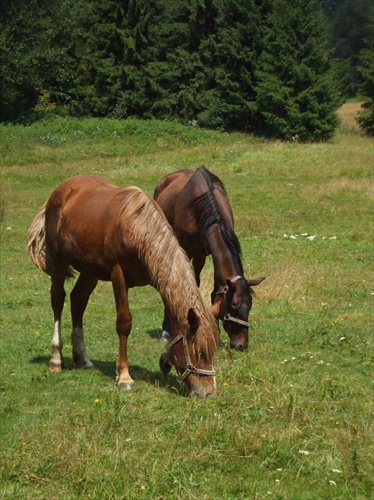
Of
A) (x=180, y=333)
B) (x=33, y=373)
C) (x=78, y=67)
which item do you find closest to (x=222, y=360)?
(x=180, y=333)

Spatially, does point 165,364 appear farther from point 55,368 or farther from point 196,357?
point 55,368

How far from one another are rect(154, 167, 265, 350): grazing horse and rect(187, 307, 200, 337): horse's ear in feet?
2.42

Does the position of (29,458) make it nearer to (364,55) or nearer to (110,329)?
(110,329)

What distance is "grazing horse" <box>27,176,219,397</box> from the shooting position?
720cm

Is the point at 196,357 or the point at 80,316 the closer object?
the point at 196,357

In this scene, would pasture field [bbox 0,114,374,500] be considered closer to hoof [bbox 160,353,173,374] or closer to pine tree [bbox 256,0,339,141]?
hoof [bbox 160,353,173,374]

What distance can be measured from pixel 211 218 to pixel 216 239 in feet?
1.00

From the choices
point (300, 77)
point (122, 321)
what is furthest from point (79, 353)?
point (300, 77)

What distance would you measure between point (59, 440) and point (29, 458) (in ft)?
1.07

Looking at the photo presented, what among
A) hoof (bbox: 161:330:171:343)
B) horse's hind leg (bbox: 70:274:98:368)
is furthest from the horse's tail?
hoof (bbox: 161:330:171:343)

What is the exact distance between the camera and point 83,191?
9.05 metres

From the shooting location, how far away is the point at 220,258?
31.0 feet

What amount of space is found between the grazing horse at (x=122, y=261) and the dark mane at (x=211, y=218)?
1.33 metres

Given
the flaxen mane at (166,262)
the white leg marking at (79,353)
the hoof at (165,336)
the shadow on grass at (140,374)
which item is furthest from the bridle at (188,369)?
the hoof at (165,336)
